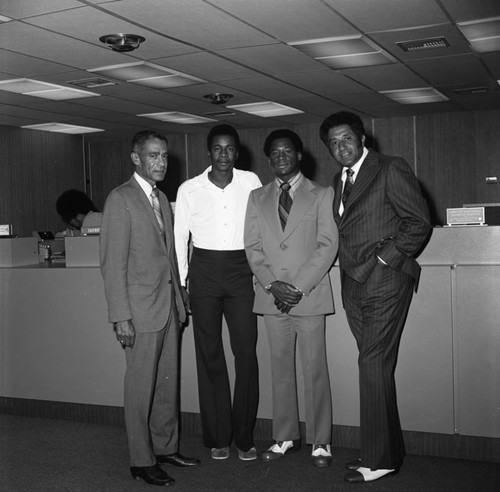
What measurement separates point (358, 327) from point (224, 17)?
329 cm

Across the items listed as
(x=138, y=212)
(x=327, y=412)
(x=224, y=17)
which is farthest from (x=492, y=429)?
(x=224, y=17)

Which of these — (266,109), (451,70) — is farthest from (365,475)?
(266,109)

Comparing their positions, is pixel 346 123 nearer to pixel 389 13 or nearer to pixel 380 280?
pixel 380 280

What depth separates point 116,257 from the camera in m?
3.40

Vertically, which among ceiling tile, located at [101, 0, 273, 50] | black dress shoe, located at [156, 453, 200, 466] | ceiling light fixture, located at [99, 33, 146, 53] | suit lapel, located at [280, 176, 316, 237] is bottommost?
black dress shoe, located at [156, 453, 200, 466]

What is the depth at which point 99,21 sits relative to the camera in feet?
18.6

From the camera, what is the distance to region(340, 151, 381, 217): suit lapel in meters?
3.39

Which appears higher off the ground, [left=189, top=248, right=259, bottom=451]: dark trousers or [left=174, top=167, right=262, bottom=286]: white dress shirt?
[left=174, top=167, right=262, bottom=286]: white dress shirt

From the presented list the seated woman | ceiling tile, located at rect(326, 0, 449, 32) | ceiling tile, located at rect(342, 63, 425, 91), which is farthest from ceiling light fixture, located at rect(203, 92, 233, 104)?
ceiling tile, located at rect(326, 0, 449, 32)

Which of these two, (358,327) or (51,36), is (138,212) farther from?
(51,36)

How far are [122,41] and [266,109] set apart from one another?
4.54m

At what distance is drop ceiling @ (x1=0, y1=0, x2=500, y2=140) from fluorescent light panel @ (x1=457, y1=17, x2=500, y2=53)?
0.08 meters

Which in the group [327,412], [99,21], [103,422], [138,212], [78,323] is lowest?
[103,422]

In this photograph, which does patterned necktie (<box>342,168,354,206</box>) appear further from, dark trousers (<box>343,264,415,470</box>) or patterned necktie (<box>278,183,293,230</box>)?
dark trousers (<box>343,264,415,470</box>)
